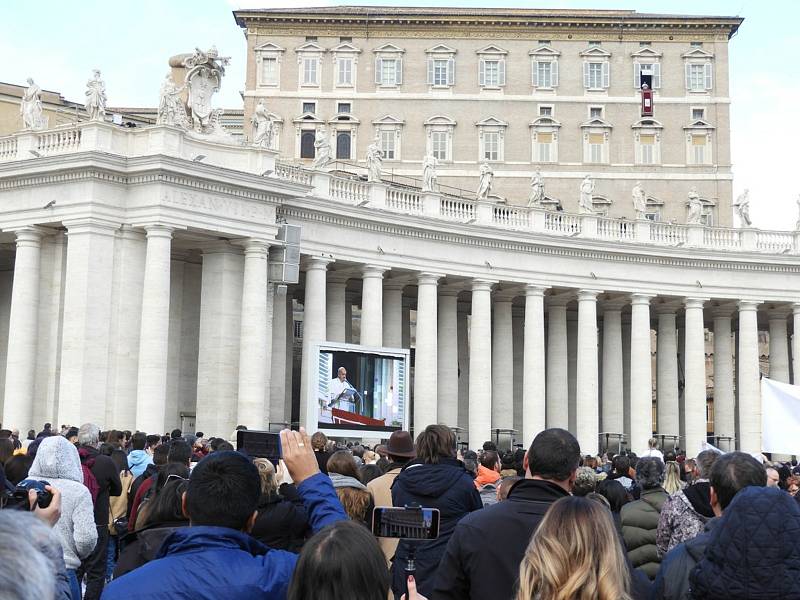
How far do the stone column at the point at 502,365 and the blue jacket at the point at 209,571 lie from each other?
49.3 m

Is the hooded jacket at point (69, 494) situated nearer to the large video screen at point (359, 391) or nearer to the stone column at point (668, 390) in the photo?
the large video screen at point (359, 391)

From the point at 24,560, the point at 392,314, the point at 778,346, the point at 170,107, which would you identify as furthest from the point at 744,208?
the point at 24,560

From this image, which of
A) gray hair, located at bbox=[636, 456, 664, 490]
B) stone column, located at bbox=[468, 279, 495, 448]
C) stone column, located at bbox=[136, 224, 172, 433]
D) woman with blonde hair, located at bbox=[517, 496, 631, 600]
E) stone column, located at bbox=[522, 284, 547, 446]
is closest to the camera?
woman with blonde hair, located at bbox=[517, 496, 631, 600]

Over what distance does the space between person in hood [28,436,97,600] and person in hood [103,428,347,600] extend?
454 centimetres

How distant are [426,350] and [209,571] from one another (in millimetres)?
43616

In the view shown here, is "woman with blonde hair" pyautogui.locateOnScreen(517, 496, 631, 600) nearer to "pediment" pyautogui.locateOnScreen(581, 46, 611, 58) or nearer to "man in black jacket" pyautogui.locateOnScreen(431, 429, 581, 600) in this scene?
"man in black jacket" pyautogui.locateOnScreen(431, 429, 581, 600)

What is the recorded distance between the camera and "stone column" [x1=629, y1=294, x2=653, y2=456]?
53906 mm

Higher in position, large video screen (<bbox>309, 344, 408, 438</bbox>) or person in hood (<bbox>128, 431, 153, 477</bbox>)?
large video screen (<bbox>309, 344, 408, 438</bbox>)

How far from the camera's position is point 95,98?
1587 inches

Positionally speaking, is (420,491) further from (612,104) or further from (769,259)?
(612,104)

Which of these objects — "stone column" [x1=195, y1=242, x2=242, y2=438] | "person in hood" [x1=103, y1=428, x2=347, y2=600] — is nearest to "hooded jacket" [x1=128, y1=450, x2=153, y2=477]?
"person in hood" [x1=103, y1=428, x2=347, y2=600]

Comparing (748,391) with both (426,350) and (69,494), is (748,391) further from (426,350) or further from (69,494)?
(69,494)

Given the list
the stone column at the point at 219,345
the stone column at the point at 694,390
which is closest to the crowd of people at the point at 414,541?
the stone column at the point at 219,345

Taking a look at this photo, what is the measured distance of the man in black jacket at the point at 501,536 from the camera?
285 inches
